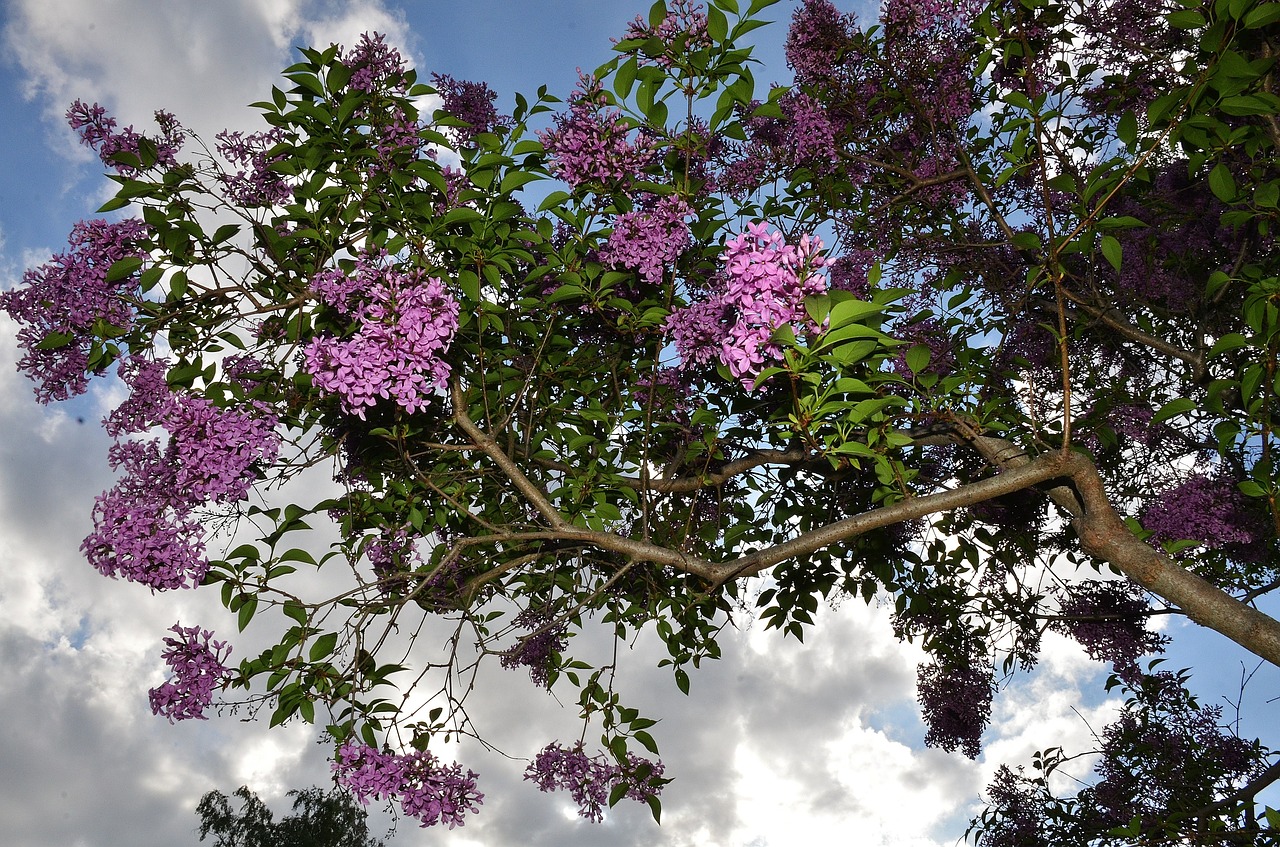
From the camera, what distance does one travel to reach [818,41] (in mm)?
5953

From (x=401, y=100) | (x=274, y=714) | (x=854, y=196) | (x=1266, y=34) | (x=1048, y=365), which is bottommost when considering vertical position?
(x=274, y=714)

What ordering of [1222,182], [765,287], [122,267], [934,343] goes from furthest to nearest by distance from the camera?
[934,343]
[122,267]
[1222,182]
[765,287]

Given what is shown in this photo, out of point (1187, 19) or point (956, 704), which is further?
point (956, 704)

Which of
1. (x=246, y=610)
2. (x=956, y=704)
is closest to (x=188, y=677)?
(x=246, y=610)

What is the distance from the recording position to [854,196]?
5.86 metres

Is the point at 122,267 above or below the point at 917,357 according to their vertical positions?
above

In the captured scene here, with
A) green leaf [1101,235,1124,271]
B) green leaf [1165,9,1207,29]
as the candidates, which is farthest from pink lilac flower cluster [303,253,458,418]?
green leaf [1165,9,1207,29]

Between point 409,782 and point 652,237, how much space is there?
237cm

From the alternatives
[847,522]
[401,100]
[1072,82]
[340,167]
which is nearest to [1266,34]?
[1072,82]

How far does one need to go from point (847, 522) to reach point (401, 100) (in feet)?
8.24

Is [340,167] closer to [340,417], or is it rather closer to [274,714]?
[340,417]

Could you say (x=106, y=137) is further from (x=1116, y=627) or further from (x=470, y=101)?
(x=1116, y=627)

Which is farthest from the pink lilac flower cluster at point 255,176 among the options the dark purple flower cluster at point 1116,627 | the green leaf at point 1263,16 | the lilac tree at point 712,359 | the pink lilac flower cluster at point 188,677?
the dark purple flower cluster at point 1116,627

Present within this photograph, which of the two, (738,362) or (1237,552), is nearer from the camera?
(738,362)
